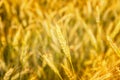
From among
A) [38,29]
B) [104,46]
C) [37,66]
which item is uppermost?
[38,29]

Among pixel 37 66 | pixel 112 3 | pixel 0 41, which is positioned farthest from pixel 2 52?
pixel 112 3

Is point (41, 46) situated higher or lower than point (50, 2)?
lower

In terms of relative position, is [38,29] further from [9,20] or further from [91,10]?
[91,10]

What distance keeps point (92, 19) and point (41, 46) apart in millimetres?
380

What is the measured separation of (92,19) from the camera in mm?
1930

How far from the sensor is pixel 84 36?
5.98 feet

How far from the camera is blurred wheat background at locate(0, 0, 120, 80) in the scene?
4.92 ft

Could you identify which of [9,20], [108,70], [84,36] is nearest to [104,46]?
[84,36]

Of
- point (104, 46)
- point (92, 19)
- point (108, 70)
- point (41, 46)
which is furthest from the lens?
point (92, 19)

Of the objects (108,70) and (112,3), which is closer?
(108,70)

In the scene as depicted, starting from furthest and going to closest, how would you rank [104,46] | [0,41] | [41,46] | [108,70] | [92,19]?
[92,19]
[104,46]
[41,46]
[0,41]
[108,70]

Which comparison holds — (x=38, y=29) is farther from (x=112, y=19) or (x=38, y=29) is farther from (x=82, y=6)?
(x=112, y=19)

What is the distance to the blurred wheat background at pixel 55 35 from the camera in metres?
1.50

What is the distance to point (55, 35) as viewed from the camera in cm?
160
